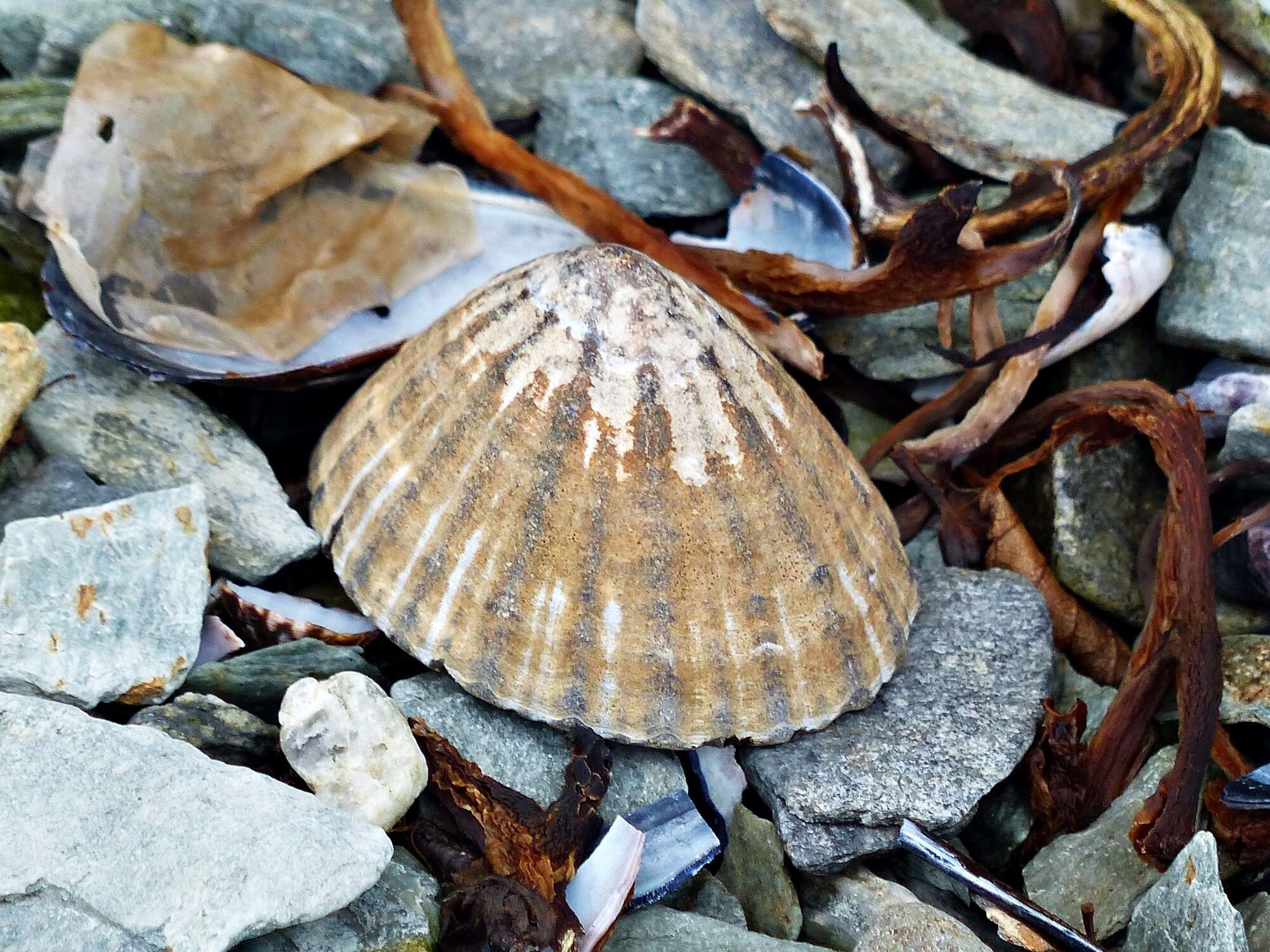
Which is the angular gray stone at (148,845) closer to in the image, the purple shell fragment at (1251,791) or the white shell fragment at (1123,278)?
the purple shell fragment at (1251,791)

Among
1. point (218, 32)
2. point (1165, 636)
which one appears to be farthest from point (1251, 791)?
point (218, 32)

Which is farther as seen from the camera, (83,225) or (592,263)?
(83,225)

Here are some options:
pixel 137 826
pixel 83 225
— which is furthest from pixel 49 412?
pixel 137 826

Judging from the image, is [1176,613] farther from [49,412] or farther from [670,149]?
[49,412]

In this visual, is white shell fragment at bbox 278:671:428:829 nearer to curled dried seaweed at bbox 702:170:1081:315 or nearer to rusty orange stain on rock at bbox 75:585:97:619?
rusty orange stain on rock at bbox 75:585:97:619

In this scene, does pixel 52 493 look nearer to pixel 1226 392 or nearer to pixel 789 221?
pixel 789 221
